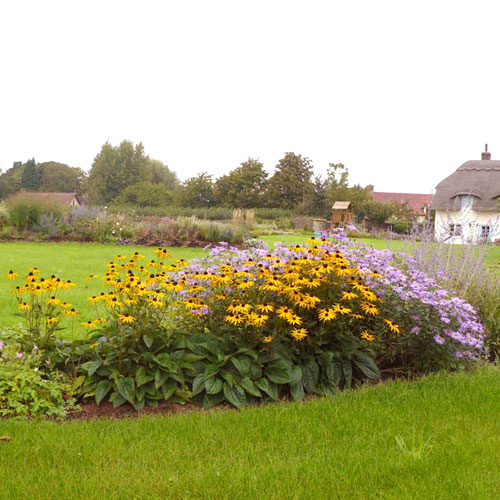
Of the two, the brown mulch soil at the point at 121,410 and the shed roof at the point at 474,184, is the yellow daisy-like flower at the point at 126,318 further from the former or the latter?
the shed roof at the point at 474,184

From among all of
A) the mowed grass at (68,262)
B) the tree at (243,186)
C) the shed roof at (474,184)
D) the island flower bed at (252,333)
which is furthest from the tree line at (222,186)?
the island flower bed at (252,333)

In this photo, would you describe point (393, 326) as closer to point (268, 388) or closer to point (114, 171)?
point (268, 388)

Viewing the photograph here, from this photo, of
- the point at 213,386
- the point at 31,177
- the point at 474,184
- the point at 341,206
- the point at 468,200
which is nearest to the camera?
the point at 213,386

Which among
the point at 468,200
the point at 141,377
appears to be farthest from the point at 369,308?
the point at 468,200

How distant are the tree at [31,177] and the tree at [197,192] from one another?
3096 centimetres

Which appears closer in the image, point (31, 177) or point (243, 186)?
point (243, 186)

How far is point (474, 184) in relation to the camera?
34.2m

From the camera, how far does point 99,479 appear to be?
2543mm

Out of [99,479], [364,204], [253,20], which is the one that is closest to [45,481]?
[99,479]

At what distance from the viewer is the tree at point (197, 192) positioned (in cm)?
5050

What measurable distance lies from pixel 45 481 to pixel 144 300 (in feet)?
4.60

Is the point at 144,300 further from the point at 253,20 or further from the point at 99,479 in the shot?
the point at 253,20

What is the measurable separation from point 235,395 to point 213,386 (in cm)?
16

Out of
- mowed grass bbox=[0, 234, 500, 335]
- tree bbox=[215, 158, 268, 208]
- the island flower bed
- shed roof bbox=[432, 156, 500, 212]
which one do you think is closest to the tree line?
tree bbox=[215, 158, 268, 208]
